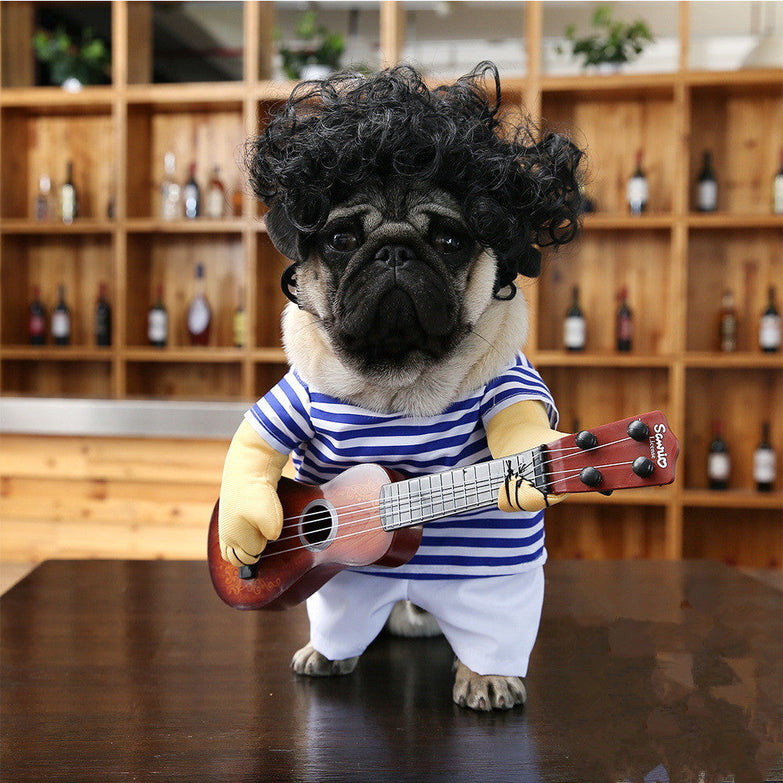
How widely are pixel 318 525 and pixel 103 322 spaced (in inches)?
95.9

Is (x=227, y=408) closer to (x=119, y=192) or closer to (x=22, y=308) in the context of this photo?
(x=119, y=192)

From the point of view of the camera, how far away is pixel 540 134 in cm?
74

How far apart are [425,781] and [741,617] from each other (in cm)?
54

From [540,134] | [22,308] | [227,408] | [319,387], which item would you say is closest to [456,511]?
[319,387]

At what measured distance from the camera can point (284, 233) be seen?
68cm

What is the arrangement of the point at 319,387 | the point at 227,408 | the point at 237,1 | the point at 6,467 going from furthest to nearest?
the point at 237,1, the point at 6,467, the point at 227,408, the point at 319,387

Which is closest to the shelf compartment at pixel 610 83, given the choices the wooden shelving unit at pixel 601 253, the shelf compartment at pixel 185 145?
the wooden shelving unit at pixel 601 253

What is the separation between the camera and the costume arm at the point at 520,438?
0.57 meters

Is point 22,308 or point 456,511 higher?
point 22,308

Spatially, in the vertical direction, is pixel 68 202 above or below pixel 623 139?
below

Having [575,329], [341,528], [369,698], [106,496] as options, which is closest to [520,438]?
[341,528]

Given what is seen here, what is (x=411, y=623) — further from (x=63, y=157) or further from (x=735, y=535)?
(x=63, y=157)

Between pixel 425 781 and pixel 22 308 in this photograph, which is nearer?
pixel 425 781

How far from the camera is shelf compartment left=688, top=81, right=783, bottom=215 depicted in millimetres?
2611
